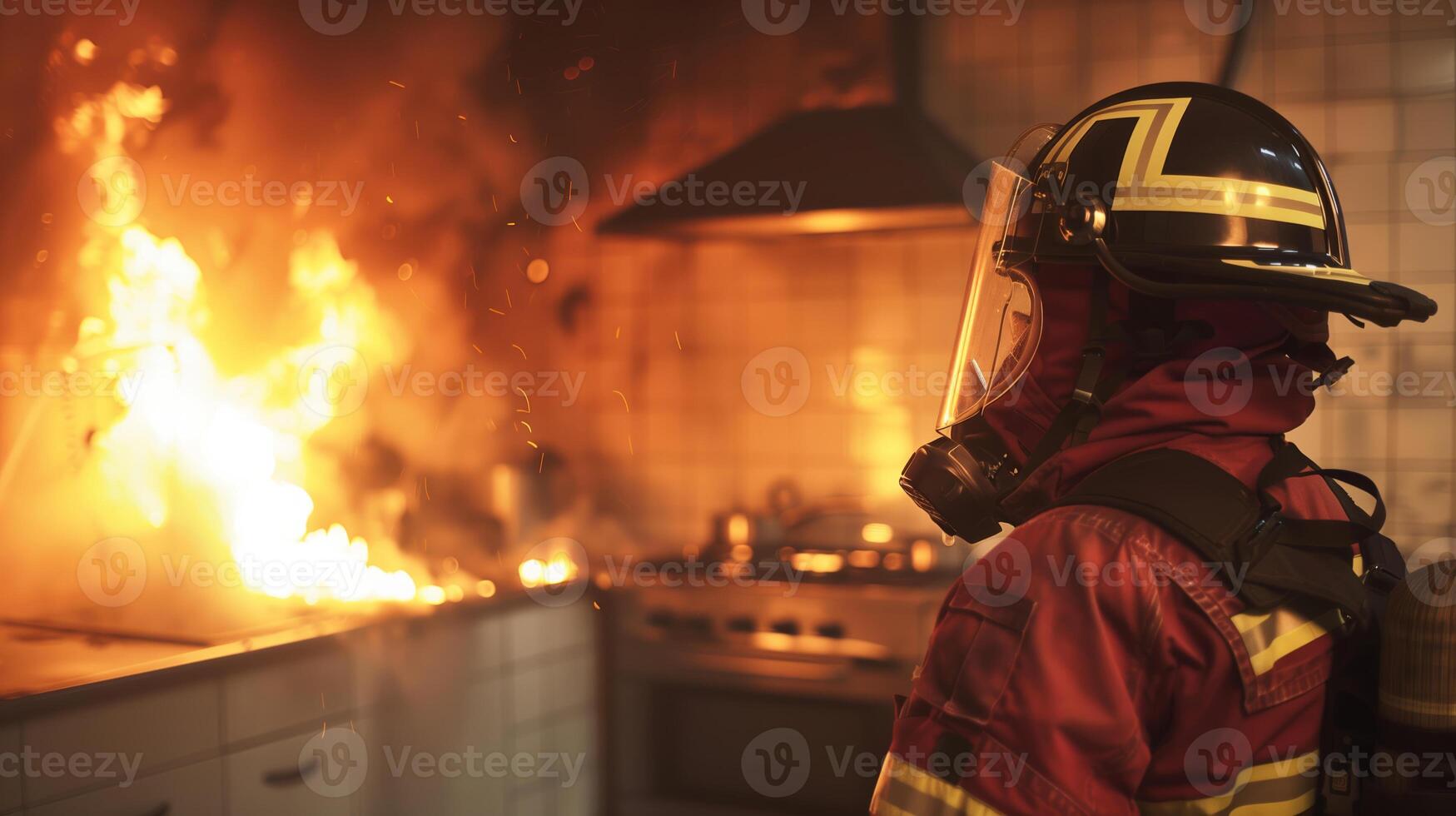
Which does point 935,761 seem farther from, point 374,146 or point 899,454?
point 374,146

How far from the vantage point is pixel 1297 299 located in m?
0.73

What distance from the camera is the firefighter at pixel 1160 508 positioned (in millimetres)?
641

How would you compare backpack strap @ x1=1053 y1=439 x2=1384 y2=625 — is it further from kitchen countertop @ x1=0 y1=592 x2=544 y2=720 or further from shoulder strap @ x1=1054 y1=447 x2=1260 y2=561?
kitchen countertop @ x1=0 y1=592 x2=544 y2=720

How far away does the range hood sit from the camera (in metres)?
2.14

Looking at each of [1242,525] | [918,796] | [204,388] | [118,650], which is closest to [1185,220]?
[1242,525]

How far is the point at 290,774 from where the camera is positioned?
1957 mm

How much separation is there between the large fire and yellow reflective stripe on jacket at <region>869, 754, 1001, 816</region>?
6.66 feet

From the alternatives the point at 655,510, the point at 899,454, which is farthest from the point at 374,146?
the point at 899,454

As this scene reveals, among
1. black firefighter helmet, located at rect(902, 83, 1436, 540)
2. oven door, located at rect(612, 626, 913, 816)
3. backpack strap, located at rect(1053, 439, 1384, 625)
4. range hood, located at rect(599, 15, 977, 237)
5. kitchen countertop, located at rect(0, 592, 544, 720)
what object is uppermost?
range hood, located at rect(599, 15, 977, 237)

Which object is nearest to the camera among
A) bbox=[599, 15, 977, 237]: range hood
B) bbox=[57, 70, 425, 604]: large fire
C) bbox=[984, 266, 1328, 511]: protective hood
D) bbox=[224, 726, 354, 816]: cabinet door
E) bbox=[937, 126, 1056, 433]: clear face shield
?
bbox=[984, 266, 1328, 511]: protective hood

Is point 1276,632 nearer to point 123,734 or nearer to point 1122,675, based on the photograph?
point 1122,675

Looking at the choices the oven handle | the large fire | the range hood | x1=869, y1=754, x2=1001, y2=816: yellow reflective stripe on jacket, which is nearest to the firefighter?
x1=869, y1=754, x2=1001, y2=816: yellow reflective stripe on jacket

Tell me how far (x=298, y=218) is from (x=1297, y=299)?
8.09 ft

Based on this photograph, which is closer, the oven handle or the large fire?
the oven handle
